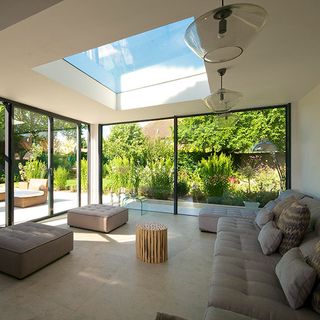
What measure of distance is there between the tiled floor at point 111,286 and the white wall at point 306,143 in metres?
2.07

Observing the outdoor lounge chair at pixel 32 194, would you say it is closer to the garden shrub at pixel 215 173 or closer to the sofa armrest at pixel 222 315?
the garden shrub at pixel 215 173

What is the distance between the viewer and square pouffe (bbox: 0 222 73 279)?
2205mm

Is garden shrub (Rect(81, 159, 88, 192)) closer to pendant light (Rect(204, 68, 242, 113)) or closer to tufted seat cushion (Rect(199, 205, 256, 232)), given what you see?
tufted seat cushion (Rect(199, 205, 256, 232))

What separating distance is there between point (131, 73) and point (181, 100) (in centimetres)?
108

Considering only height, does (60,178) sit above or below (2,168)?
below

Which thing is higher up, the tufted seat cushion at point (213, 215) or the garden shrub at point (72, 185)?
the garden shrub at point (72, 185)

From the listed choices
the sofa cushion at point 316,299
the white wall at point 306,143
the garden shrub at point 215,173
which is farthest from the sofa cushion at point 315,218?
the garden shrub at point 215,173

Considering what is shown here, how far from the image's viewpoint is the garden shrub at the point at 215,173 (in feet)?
15.3

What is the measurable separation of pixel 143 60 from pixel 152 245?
2875 millimetres

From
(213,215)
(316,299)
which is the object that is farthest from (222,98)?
(213,215)

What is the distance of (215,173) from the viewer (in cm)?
477

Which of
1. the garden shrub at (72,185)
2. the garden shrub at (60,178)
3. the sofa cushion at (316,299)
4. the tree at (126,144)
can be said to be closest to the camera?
the sofa cushion at (316,299)

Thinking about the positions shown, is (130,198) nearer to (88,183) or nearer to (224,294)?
(88,183)

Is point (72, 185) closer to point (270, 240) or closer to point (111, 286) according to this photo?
point (111, 286)
